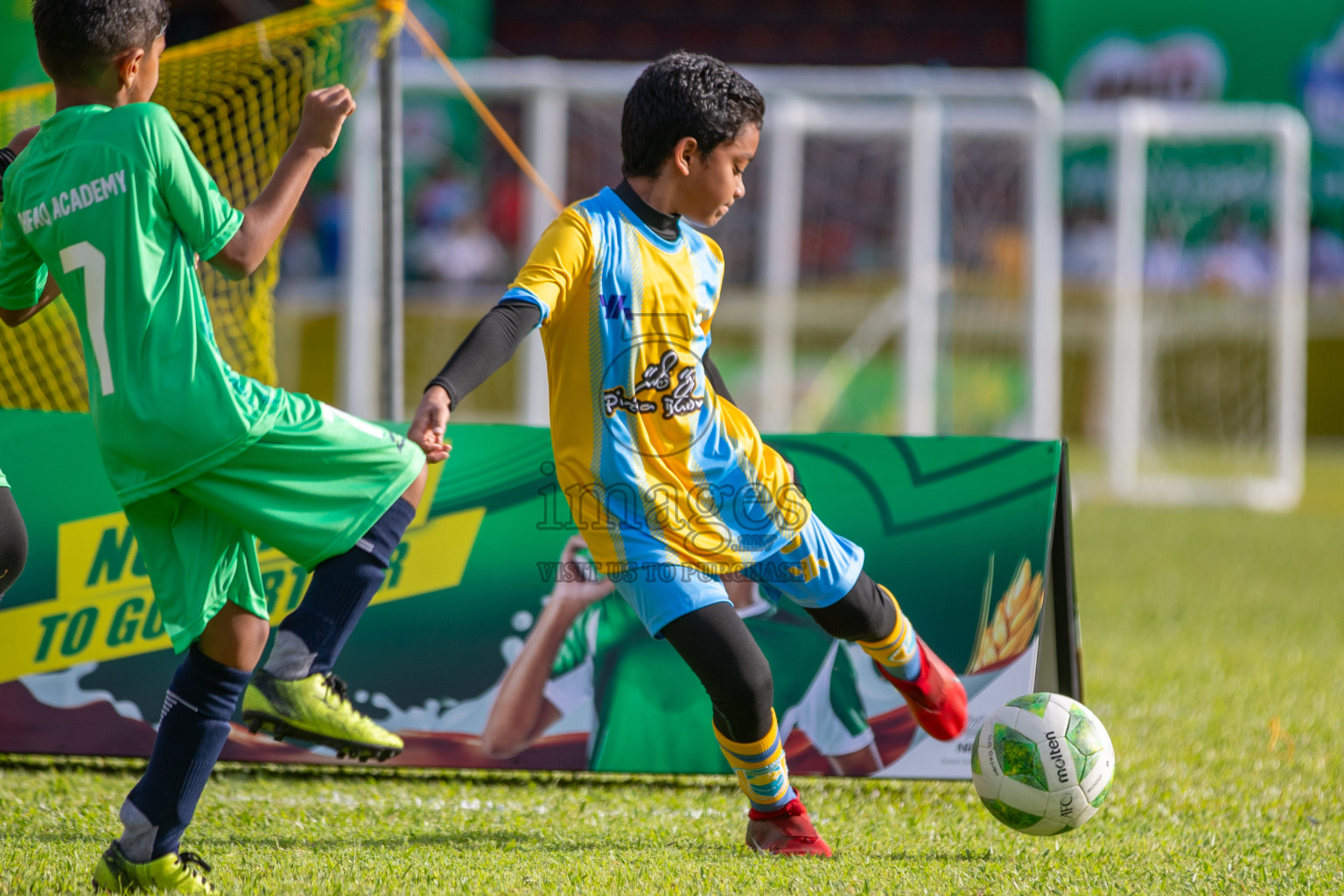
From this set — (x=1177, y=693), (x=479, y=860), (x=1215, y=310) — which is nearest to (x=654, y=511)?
(x=479, y=860)

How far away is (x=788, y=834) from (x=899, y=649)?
0.50 m

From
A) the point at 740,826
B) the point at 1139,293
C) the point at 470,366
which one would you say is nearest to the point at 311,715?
the point at 470,366

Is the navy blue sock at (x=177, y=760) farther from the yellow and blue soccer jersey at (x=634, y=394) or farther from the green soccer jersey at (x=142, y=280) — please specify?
the yellow and blue soccer jersey at (x=634, y=394)

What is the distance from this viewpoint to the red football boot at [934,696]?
3.23 meters

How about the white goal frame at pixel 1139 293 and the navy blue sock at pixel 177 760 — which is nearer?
the navy blue sock at pixel 177 760

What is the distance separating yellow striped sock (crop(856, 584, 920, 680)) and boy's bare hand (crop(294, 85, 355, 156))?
1.55 m

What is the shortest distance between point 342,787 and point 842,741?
1286mm

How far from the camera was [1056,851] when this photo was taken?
3023 mm

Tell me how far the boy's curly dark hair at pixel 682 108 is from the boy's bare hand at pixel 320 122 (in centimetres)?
58

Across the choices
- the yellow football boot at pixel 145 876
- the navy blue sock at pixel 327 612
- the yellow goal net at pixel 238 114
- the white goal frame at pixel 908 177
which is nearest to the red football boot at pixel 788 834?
the navy blue sock at pixel 327 612

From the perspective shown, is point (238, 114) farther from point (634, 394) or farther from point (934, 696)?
point (934, 696)

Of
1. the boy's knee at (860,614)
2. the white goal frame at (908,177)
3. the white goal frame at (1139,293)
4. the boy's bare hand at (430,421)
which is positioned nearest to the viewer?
the boy's bare hand at (430,421)

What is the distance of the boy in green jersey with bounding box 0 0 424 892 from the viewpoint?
2309mm

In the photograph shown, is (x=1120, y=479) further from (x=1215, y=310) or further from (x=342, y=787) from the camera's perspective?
(x=342, y=787)
